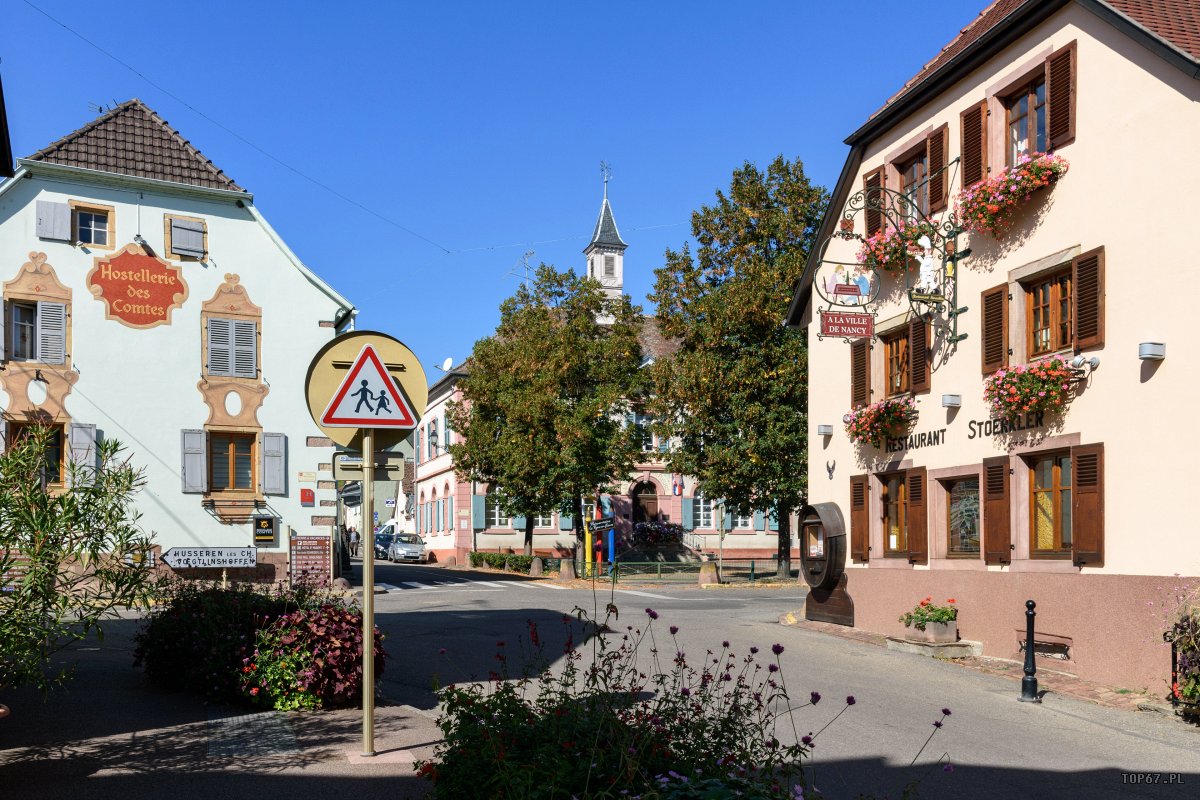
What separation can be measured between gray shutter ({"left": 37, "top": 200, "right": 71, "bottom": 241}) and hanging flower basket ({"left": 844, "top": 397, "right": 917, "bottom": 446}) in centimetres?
1412

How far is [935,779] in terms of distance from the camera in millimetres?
8344

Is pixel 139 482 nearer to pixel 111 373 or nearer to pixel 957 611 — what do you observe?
pixel 957 611

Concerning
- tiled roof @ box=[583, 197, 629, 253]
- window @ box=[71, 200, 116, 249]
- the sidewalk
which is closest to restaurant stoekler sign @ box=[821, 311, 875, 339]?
the sidewalk

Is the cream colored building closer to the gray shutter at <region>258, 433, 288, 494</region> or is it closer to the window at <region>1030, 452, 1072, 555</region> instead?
the window at <region>1030, 452, 1072, 555</region>

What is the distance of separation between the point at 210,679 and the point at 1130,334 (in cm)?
1039

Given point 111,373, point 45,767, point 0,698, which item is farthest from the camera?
point 111,373

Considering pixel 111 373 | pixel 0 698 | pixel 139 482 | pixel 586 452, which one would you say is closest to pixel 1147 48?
pixel 139 482

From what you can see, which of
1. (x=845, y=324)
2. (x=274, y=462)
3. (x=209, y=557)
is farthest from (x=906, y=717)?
(x=209, y=557)

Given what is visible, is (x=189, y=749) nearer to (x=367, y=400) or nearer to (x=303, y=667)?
(x=303, y=667)

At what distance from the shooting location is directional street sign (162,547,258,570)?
21.2m

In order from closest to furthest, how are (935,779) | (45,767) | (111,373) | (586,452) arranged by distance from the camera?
(45,767) < (935,779) < (111,373) < (586,452)

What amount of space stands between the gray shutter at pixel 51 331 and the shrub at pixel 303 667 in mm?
13025

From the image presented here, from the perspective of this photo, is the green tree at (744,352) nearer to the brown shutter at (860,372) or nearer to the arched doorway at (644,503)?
the brown shutter at (860,372)

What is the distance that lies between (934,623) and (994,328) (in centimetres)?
431
